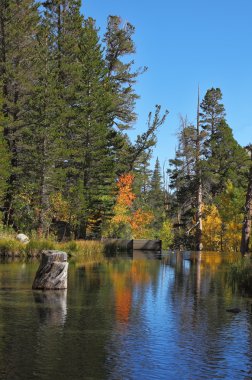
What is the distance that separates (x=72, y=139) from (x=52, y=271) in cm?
3123

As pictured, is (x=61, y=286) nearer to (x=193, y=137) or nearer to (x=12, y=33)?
(x=12, y=33)

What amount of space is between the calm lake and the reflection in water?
0.07 ft

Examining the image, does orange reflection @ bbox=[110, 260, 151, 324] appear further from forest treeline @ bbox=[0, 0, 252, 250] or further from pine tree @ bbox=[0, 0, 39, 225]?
pine tree @ bbox=[0, 0, 39, 225]

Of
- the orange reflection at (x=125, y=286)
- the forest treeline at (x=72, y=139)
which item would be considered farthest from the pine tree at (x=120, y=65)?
the orange reflection at (x=125, y=286)

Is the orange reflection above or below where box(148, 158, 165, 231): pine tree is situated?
below

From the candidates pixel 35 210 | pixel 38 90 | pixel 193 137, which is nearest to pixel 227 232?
pixel 193 137

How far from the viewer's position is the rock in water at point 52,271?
52.4 feet

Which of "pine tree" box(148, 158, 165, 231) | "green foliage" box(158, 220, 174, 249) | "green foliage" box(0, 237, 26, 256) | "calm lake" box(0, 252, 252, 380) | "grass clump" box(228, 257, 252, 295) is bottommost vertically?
"calm lake" box(0, 252, 252, 380)

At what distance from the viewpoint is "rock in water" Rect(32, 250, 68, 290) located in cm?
1598

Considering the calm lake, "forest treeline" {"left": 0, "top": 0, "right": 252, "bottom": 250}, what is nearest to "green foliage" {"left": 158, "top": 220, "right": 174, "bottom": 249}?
"forest treeline" {"left": 0, "top": 0, "right": 252, "bottom": 250}

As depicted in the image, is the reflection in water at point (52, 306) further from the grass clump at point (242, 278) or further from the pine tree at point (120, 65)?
the pine tree at point (120, 65)

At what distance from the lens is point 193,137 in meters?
60.0

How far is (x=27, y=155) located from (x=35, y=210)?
4801mm

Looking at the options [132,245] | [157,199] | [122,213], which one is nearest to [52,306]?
[132,245]
